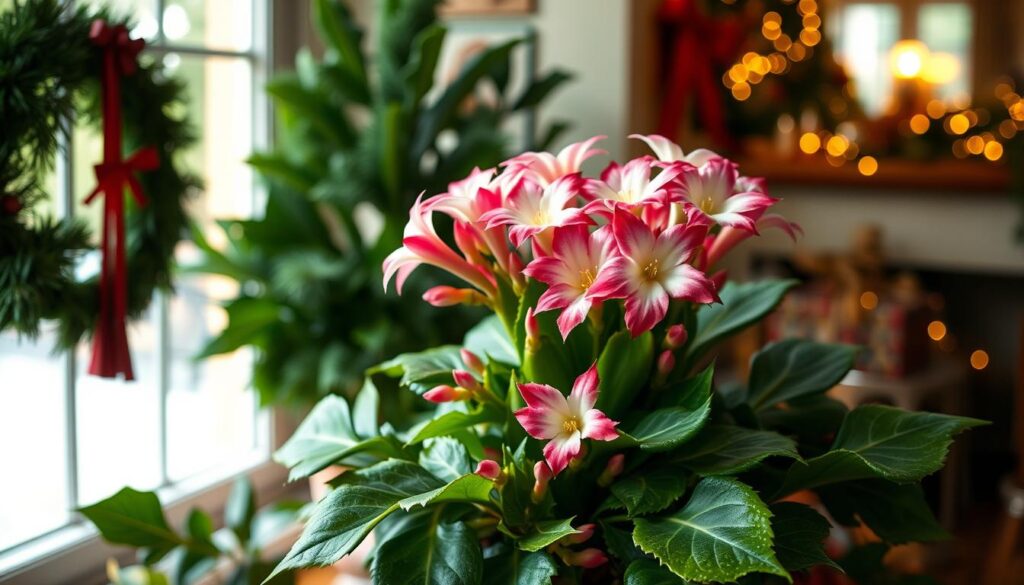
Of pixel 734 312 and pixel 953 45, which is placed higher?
pixel 953 45

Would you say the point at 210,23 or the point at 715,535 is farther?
the point at 210,23

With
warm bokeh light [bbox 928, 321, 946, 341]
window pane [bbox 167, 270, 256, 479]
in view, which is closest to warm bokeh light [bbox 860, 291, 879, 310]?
warm bokeh light [bbox 928, 321, 946, 341]

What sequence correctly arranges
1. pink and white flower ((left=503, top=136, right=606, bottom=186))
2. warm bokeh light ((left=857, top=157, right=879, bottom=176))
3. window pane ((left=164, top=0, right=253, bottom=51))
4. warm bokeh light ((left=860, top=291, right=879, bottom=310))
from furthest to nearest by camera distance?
warm bokeh light ((left=857, top=157, right=879, bottom=176)) → warm bokeh light ((left=860, top=291, right=879, bottom=310)) → window pane ((left=164, top=0, right=253, bottom=51)) → pink and white flower ((left=503, top=136, right=606, bottom=186))

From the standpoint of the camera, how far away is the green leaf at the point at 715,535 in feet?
2.43

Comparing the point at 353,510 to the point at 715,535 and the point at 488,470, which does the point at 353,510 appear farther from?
the point at 715,535

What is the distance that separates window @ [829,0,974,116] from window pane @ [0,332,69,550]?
2.89m

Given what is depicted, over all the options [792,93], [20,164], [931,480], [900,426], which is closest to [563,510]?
[900,426]

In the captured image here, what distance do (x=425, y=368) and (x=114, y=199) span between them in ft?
1.96

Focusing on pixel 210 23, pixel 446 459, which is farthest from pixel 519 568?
pixel 210 23

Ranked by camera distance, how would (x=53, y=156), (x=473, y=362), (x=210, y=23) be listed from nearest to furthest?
(x=473, y=362) < (x=53, y=156) < (x=210, y=23)

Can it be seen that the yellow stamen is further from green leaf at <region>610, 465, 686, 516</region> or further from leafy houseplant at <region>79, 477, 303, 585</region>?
leafy houseplant at <region>79, 477, 303, 585</region>

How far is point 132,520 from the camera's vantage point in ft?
3.45

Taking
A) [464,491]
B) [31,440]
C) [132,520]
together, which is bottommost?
[31,440]

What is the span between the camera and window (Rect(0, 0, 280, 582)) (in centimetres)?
160
